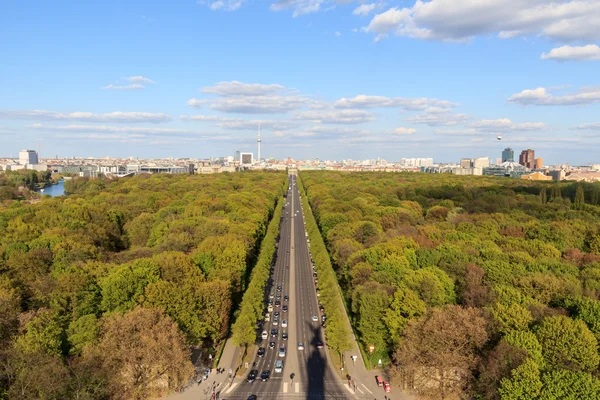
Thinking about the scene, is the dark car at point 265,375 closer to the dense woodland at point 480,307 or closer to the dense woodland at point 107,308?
the dense woodland at point 107,308

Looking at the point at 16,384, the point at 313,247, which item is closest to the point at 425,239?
the point at 313,247

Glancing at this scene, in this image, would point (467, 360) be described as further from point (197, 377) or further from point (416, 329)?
point (197, 377)

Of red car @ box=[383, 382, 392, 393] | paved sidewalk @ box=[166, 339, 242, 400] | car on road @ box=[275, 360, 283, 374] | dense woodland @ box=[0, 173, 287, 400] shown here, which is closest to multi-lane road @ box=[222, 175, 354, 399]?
car on road @ box=[275, 360, 283, 374]

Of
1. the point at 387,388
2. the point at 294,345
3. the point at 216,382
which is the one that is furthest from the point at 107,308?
the point at 387,388

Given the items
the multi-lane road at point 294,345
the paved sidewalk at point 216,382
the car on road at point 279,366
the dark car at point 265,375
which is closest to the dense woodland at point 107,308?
the paved sidewalk at point 216,382

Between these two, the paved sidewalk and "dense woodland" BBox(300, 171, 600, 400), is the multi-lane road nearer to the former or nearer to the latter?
the paved sidewalk
